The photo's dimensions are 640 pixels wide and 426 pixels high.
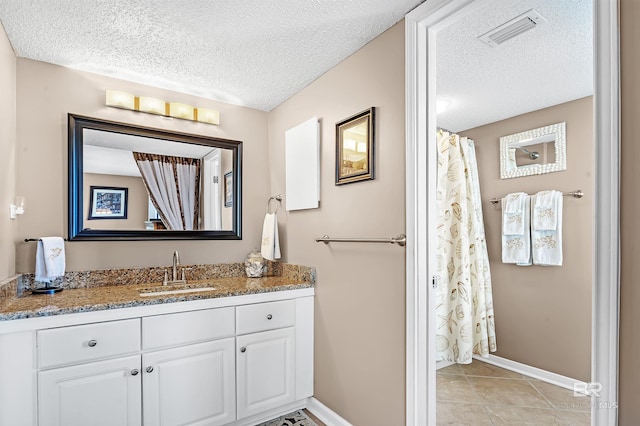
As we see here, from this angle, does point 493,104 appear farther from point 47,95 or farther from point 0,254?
point 0,254

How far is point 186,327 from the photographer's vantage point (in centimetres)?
197

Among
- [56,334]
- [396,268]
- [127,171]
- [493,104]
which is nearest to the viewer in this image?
[56,334]

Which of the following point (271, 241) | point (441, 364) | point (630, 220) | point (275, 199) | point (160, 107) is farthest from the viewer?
point (441, 364)

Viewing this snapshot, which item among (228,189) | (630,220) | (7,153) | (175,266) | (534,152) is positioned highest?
(534,152)

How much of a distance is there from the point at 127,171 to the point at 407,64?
6.41 feet

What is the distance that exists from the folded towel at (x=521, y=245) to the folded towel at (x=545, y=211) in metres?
0.07

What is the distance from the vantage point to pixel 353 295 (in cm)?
207

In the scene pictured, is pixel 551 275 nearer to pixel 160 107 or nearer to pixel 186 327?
pixel 186 327

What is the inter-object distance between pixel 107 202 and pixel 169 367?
1167 mm

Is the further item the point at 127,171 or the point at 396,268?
the point at 127,171

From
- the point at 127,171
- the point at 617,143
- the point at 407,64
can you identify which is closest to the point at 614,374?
the point at 617,143

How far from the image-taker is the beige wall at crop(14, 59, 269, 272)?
82.7 inches

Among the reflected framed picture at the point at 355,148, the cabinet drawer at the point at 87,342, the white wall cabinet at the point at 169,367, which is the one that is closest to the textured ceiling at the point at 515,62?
the reflected framed picture at the point at 355,148

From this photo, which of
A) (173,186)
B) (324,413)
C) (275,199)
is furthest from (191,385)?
(275,199)
